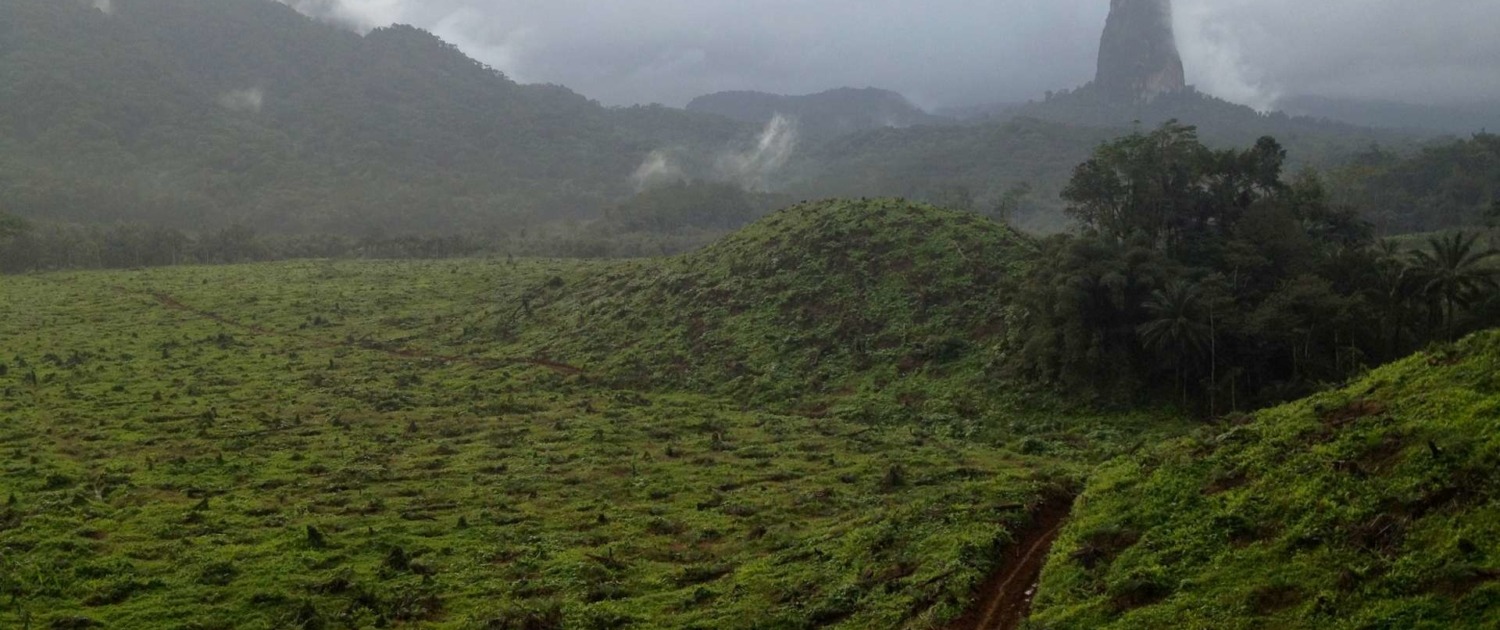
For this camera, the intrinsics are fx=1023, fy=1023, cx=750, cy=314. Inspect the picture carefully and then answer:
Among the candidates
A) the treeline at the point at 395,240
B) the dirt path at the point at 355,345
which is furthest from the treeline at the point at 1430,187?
the dirt path at the point at 355,345

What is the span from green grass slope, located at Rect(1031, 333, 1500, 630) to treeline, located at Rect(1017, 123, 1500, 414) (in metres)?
17.5

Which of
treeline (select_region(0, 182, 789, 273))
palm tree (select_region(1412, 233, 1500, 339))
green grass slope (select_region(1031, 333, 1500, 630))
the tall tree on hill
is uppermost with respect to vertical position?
the tall tree on hill

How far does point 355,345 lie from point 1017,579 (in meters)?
54.3

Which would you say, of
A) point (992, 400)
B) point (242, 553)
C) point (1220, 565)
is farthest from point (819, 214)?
point (1220, 565)

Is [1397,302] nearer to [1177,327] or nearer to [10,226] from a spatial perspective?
[1177,327]

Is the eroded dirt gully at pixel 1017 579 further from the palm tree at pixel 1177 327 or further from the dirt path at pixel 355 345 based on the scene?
the dirt path at pixel 355 345

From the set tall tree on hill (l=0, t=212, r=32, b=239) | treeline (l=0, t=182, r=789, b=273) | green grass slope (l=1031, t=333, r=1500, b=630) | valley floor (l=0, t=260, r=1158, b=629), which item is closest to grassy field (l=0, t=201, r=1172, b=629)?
valley floor (l=0, t=260, r=1158, b=629)

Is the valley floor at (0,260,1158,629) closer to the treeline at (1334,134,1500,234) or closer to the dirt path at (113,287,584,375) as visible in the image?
the dirt path at (113,287,584,375)

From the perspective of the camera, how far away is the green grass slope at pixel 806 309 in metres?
49.4

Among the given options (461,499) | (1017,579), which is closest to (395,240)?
(461,499)

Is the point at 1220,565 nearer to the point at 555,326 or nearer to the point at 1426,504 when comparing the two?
the point at 1426,504

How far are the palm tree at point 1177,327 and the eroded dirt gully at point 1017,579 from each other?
52.4 feet

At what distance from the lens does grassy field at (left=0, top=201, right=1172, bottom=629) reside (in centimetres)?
2178

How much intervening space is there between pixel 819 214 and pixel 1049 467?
132 feet
